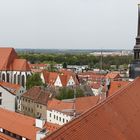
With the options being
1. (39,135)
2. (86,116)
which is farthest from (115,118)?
(39,135)

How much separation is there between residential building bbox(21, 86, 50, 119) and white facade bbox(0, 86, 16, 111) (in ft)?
11.6

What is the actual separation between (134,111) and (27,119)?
65.9 feet

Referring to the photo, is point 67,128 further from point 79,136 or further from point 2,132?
point 2,132

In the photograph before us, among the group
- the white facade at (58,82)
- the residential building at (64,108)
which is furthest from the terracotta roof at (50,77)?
the residential building at (64,108)

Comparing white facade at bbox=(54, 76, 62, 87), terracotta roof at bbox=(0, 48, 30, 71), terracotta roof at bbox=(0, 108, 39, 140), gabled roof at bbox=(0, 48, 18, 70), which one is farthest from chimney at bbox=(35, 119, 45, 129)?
gabled roof at bbox=(0, 48, 18, 70)

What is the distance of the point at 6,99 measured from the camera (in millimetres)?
59062

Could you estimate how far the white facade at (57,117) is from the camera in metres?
47.7

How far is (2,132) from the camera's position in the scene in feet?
111

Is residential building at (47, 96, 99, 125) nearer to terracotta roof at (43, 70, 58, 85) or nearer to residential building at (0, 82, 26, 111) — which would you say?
residential building at (0, 82, 26, 111)

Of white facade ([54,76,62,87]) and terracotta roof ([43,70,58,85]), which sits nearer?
white facade ([54,76,62,87])

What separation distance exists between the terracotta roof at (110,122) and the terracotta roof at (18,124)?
15130 millimetres

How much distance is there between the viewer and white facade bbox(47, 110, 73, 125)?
47725mm

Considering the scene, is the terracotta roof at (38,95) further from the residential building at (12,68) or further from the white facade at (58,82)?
the white facade at (58,82)

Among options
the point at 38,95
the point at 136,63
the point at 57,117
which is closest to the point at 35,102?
the point at 38,95
